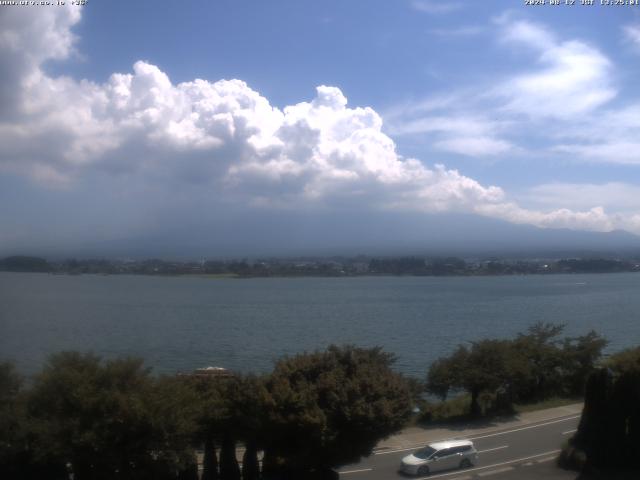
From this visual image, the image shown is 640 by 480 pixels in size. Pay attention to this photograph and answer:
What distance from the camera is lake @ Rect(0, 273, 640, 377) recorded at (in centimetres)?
3472

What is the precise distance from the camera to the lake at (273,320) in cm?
3472

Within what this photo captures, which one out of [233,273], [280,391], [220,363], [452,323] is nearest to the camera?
[280,391]

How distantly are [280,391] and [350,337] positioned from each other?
3015 cm

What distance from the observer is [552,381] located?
74.5 feet

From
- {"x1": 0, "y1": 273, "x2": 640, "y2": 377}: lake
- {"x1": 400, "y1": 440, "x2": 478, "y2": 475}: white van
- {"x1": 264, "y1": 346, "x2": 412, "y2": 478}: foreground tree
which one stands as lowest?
{"x1": 0, "y1": 273, "x2": 640, "y2": 377}: lake

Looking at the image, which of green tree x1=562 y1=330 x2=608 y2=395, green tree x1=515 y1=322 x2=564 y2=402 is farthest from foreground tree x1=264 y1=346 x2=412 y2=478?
green tree x1=562 y1=330 x2=608 y2=395

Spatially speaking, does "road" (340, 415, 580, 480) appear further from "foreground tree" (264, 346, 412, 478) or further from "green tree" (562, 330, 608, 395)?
"green tree" (562, 330, 608, 395)

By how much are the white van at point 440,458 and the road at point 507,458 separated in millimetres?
154

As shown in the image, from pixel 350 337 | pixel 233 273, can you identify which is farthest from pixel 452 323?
pixel 233 273

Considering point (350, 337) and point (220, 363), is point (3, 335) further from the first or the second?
point (350, 337)

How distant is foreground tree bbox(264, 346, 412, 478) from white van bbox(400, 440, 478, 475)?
6.57 ft

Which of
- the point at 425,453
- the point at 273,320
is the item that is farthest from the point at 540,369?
the point at 273,320

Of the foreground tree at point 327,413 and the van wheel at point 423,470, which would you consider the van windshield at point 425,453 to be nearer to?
the van wheel at point 423,470

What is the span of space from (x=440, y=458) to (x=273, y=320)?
36.1m
